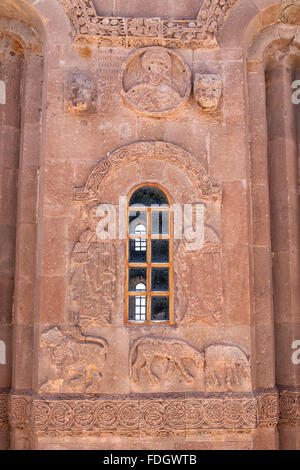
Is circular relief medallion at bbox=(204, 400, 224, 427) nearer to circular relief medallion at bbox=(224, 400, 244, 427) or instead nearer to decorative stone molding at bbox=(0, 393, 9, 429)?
circular relief medallion at bbox=(224, 400, 244, 427)

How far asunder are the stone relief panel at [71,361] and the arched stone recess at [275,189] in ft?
8.51

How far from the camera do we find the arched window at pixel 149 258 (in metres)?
8.48

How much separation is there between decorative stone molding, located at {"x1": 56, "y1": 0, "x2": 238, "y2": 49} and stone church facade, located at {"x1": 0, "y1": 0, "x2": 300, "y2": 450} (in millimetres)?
24

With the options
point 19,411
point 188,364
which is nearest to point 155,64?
point 188,364

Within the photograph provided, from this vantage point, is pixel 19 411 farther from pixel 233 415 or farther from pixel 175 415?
pixel 233 415

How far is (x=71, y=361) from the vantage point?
8.10m

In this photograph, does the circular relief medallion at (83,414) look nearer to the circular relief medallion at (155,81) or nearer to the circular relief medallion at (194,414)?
the circular relief medallion at (194,414)

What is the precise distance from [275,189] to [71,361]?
4588mm

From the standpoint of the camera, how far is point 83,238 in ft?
27.6

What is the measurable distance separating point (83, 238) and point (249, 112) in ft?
12.1

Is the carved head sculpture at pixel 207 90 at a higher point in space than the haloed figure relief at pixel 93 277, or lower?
higher

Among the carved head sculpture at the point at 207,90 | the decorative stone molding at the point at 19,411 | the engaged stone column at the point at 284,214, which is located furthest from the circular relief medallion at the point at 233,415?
the carved head sculpture at the point at 207,90
